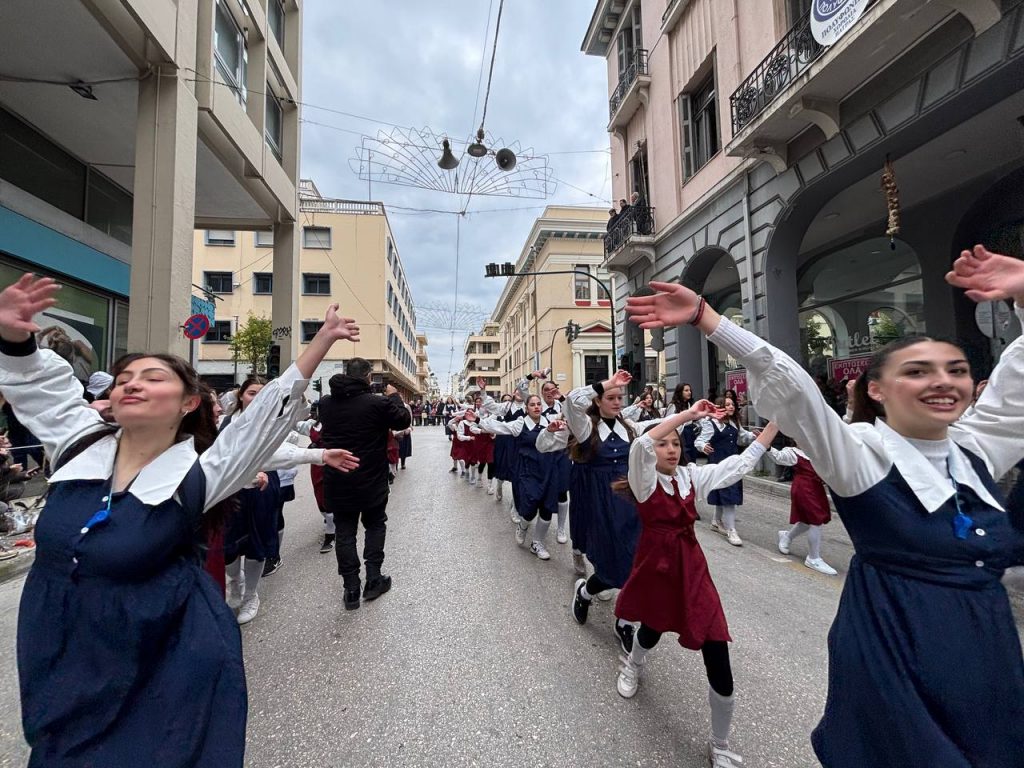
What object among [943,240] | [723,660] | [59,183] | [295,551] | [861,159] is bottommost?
[295,551]

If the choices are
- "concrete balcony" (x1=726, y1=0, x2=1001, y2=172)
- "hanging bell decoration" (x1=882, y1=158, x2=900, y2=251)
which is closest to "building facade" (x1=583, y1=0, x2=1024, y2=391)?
"concrete balcony" (x1=726, y1=0, x2=1001, y2=172)

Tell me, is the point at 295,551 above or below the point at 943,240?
below

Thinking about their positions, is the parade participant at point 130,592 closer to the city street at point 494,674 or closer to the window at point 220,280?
the city street at point 494,674

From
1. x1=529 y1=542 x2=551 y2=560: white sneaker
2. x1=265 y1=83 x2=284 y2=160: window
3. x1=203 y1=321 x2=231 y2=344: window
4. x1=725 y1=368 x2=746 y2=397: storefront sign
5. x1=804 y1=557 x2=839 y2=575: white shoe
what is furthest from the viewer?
x1=203 y1=321 x2=231 y2=344: window

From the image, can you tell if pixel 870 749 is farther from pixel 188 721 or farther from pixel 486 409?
pixel 486 409

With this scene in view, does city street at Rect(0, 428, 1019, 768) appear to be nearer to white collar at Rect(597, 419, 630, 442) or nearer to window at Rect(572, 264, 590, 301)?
white collar at Rect(597, 419, 630, 442)

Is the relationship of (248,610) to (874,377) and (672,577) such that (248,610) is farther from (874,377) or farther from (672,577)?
(874,377)

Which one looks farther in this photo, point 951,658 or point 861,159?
point 861,159

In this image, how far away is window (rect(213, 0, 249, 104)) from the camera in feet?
34.8

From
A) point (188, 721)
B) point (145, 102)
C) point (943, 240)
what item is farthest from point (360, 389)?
point (943, 240)

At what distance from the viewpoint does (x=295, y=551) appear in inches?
221

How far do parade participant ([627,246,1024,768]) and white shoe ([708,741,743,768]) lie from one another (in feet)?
2.44

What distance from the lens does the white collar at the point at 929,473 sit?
1.41m

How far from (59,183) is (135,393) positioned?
12.3 meters
